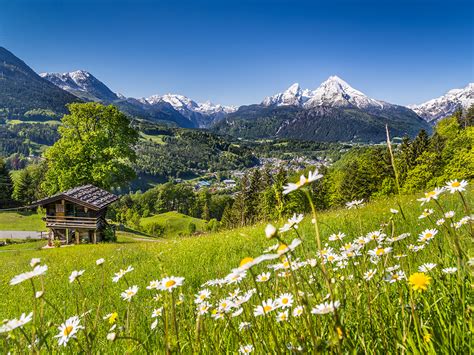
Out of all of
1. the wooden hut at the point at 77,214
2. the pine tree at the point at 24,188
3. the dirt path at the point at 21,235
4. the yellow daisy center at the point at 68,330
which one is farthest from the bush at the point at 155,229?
the yellow daisy center at the point at 68,330

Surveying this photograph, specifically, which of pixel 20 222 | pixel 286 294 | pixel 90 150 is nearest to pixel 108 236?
pixel 90 150

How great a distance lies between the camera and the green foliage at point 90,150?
29.0m

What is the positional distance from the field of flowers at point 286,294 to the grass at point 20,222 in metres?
41.0

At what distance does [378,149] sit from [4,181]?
68.4 metres

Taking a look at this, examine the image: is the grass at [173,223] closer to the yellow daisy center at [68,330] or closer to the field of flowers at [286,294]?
the field of flowers at [286,294]

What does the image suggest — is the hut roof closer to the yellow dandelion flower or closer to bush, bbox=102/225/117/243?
bush, bbox=102/225/117/243

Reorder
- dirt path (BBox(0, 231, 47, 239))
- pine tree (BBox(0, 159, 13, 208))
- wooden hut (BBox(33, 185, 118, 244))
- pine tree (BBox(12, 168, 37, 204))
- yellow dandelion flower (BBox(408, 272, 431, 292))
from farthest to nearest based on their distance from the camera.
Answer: pine tree (BBox(12, 168, 37, 204)) → pine tree (BBox(0, 159, 13, 208)) → dirt path (BBox(0, 231, 47, 239)) → wooden hut (BBox(33, 185, 118, 244)) → yellow dandelion flower (BBox(408, 272, 431, 292))

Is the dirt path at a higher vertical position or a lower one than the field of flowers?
lower

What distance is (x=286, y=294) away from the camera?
159 cm

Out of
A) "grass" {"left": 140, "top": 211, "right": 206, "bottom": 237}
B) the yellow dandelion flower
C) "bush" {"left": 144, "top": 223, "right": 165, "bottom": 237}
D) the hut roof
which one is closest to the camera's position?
the yellow dandelion flower

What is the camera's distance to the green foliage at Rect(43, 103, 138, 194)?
29.0 metres

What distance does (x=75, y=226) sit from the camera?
28.2m

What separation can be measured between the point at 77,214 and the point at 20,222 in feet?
79.3

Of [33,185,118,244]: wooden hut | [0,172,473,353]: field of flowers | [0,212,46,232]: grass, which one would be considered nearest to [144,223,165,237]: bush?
[0,212,46,232]: grass
